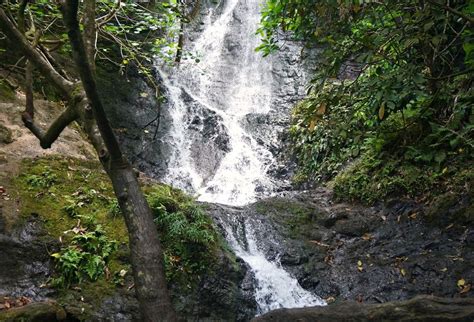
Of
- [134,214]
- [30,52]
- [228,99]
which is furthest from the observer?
[228,99]

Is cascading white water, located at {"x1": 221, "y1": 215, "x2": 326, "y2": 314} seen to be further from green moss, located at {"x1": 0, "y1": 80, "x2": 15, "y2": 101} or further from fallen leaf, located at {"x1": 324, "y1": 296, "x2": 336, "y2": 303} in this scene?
green moss, located at {"x1": 0, "y1": 80, "x2": 15, "y2": 101}

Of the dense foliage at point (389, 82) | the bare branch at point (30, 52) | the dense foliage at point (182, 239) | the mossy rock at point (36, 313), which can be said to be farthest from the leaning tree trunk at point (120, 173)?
the dense foliage at point (182, 239)

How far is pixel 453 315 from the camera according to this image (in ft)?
9.96

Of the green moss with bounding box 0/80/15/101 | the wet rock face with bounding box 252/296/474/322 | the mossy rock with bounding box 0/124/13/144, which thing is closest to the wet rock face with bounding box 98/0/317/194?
the green moss with bounding box 0/80/15/101

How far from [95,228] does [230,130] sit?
756 cm

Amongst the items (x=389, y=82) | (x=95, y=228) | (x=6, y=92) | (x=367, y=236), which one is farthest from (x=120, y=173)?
(x=6, y=92)

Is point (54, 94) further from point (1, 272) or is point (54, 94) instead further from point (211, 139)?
point (1, 272)

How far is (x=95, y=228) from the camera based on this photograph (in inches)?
191

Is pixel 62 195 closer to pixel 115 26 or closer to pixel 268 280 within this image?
pixel 268 280

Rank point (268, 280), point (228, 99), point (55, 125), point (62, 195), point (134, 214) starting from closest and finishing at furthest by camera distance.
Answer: point (134, 214), point (55, 125), point (62, 195), point (268, 280), point (228, 99)

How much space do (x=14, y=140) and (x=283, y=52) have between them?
1137 cm

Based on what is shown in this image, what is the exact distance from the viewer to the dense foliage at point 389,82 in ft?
12.3

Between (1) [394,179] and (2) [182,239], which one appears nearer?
(2) [182,239]

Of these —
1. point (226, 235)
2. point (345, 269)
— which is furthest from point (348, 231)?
point (226, 235)
